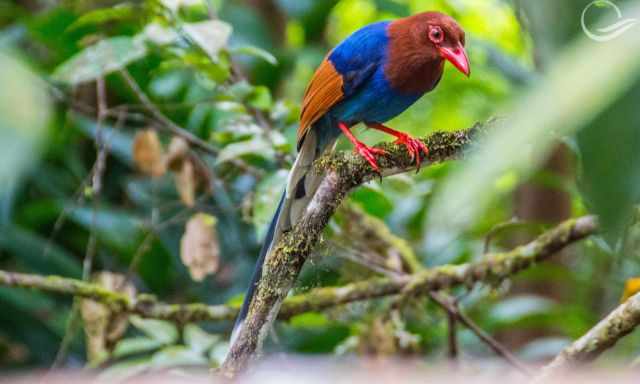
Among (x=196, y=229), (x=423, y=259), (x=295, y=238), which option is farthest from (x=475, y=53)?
(x=295, y=238)

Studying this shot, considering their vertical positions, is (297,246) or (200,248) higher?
(297,246)

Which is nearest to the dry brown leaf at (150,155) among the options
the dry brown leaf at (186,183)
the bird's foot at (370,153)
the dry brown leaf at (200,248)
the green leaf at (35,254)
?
the dry brown leaf at (186,183)

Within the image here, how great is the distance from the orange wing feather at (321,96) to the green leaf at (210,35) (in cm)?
39

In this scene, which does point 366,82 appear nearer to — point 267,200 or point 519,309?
point 267,200

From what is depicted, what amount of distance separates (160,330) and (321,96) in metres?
1.16

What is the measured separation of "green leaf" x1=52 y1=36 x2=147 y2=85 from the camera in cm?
276

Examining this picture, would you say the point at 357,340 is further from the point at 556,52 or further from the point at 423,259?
the point at 556,52

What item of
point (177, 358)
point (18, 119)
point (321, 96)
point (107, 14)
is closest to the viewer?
point (18, 119)

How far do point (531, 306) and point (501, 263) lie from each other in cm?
115

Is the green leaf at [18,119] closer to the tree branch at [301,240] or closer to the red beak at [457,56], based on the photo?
the tree branch at [301,240]

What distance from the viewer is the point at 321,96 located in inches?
97.2

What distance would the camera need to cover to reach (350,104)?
2541mm

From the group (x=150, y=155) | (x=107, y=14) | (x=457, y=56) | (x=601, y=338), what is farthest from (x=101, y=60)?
(x=601, y=338)

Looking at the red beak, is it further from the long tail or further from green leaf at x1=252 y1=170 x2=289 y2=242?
green leaf at x1=252 y1=170 x2=289 y2=242
